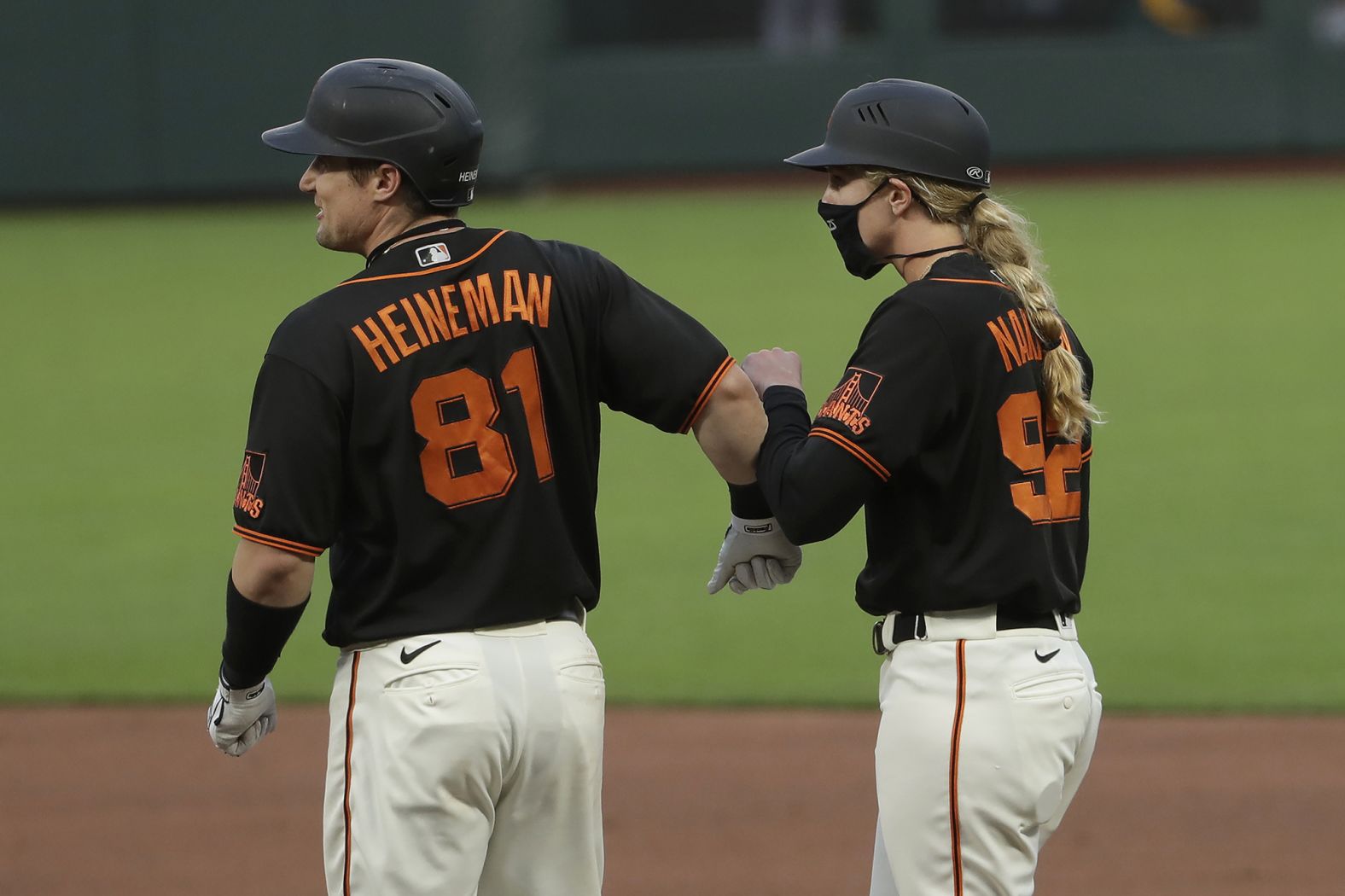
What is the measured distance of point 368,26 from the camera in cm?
2198

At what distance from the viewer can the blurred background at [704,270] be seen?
7.39m

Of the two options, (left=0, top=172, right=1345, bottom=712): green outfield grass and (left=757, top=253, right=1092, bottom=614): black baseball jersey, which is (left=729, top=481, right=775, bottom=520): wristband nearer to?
(left=757, top=253, right=1092, bottom=614): black baseball jersey

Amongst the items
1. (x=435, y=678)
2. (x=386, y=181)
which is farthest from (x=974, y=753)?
(x=386, y=181)

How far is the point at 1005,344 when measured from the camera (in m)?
3.11

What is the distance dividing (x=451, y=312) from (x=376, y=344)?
0.14 m

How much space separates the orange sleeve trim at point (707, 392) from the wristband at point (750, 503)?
0.66ft

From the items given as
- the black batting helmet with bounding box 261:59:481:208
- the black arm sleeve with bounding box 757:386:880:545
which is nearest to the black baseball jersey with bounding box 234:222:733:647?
the black batting helmet with bounding box 261:59:481:208

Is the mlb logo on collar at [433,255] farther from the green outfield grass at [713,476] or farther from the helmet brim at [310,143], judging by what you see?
the green outfield grass at [713,476]

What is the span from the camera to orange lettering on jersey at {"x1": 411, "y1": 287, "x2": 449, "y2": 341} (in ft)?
9.87

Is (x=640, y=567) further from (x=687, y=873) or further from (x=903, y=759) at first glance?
(x=903, y=759)

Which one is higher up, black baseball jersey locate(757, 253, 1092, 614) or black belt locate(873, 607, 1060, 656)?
black baseball jersey locate(757, 253, 1092, 614)

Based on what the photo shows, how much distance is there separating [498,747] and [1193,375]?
33.0ft

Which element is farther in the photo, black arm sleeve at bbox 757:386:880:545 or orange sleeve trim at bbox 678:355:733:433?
orange sleeve trim at bbox 678:355:733:433

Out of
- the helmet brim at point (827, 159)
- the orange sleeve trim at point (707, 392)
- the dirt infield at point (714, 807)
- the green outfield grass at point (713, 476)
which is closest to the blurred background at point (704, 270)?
the green outfield grass at point (713, 476)
